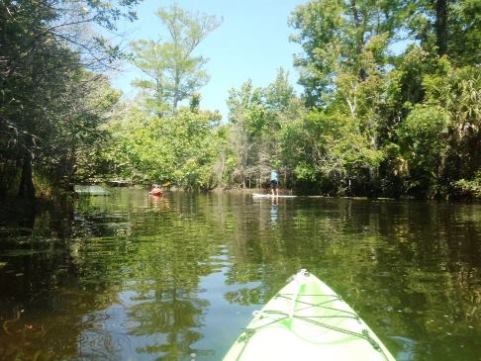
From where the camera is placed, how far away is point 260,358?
3.88 m

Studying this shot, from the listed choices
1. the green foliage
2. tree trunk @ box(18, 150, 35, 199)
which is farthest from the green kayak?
the green foliage

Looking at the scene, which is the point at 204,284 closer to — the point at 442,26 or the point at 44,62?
the point at 44,62

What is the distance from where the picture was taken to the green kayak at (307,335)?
3914 mm

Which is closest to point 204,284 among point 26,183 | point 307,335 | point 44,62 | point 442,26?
point 307,335

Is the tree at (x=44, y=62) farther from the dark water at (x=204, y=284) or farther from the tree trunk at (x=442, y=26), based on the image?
the tree trunk at (x=442, y=26)

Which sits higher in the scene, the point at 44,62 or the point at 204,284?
the point at 44,62

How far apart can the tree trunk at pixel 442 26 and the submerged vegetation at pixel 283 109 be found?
0.10 m

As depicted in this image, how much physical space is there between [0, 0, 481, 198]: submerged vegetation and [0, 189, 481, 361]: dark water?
11.7ft

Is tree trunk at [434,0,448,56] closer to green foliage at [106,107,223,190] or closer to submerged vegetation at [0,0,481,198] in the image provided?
submerged vegetation at [0,0,481,198]

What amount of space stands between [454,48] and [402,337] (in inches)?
1503

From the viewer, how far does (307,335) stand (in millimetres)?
4188

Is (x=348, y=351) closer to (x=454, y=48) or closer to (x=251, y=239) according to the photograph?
(x=251, y=239)

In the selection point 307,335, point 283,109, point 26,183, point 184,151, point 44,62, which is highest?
point 283,109

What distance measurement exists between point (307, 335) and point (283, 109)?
54909mm
